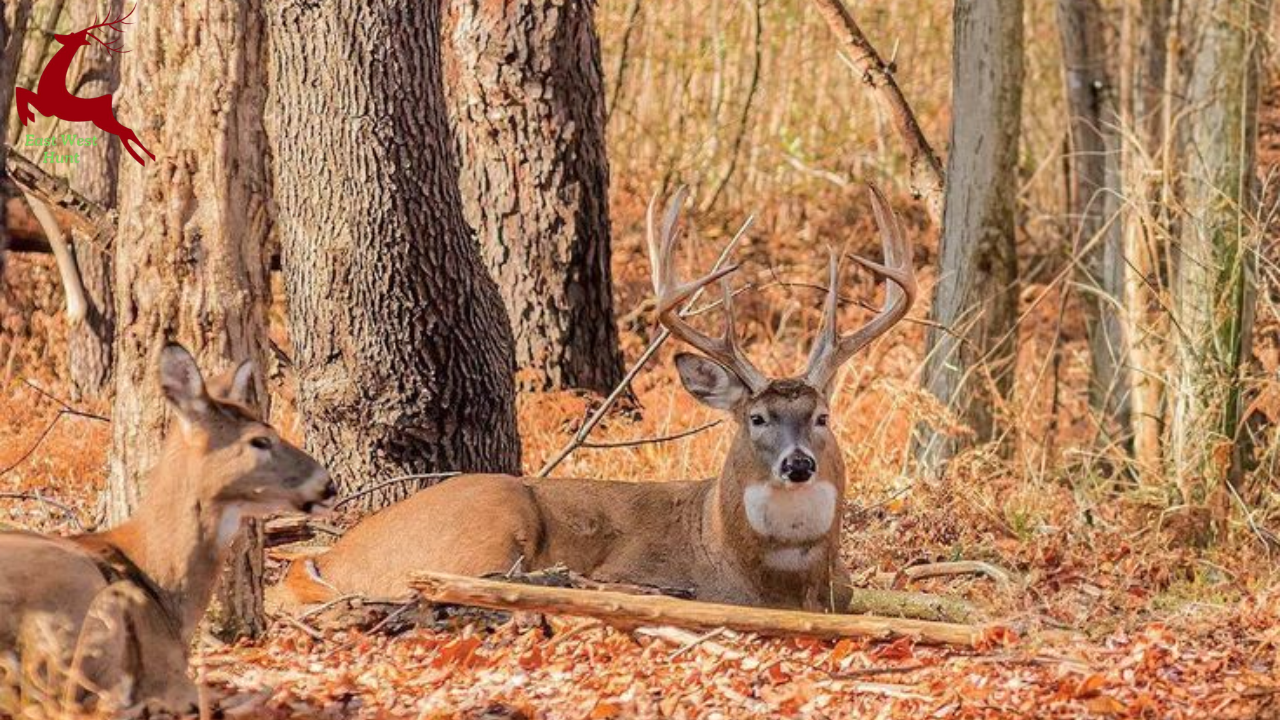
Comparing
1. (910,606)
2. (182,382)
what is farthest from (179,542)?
(910,606)

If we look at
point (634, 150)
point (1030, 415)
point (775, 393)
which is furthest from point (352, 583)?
point (634, 150)

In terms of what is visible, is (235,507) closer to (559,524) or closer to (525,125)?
(559,524)

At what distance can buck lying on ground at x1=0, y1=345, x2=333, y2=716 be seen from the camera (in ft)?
21.4

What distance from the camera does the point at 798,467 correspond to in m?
8.71

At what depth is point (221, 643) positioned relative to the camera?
805 centimetres

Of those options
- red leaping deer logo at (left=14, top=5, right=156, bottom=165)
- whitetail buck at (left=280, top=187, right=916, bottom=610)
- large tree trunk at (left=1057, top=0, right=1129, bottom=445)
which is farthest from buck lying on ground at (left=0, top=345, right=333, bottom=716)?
large tree trunk at (left=1057, top=0, right=1129, bottom=445)

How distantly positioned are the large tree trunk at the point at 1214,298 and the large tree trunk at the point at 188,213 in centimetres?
455

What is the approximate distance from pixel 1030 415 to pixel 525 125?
320 centimetres

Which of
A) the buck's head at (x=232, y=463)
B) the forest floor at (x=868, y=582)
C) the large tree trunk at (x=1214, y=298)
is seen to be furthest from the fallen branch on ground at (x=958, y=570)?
the buck's head at (x=232, y=463)

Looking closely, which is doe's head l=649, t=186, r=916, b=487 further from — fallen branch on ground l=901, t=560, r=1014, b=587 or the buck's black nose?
fallen branch on ground l=901, t=560, r=1014, b=587

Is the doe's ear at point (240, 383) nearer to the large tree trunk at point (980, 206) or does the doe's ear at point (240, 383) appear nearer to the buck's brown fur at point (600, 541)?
the buck's brown fur at point (600, 541)

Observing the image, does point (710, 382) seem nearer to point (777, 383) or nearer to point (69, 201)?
point (777, 383)

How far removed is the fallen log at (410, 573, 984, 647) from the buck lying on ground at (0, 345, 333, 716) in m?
0.70

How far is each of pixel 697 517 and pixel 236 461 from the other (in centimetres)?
281
